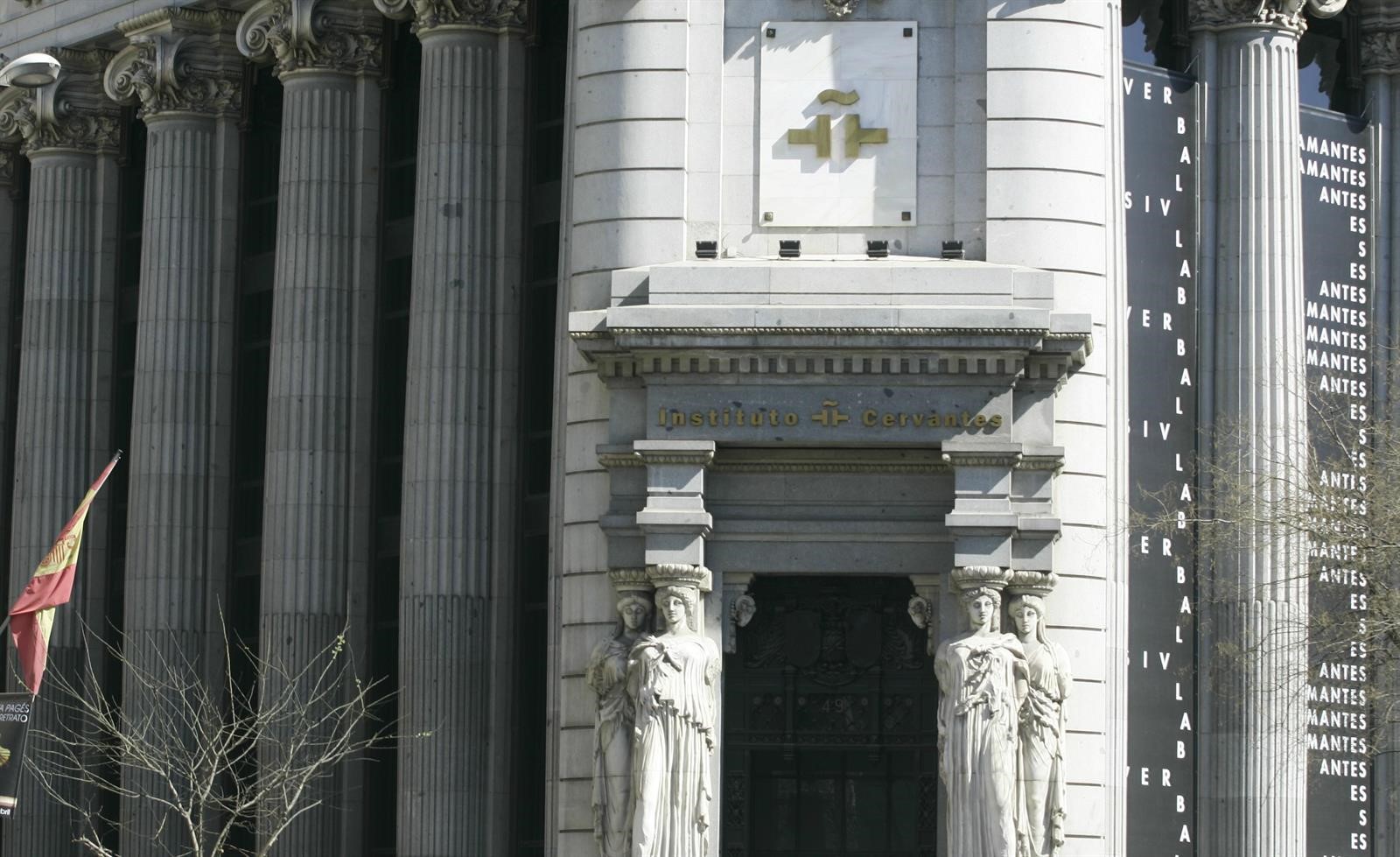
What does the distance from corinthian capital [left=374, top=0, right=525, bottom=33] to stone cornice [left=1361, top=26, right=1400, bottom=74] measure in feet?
48.7

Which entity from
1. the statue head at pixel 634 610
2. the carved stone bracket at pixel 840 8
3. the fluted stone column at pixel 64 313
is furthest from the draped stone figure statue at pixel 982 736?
the fluted stone column at pixel 64 313

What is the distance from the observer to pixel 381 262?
221 ft

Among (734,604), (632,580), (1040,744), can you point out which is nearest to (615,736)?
(632,580)

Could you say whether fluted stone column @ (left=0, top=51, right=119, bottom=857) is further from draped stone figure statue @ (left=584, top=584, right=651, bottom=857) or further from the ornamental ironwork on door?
draped stone figure statue @ (left=584, top=584, right=651, bottom=857)

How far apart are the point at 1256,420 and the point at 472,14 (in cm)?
1539

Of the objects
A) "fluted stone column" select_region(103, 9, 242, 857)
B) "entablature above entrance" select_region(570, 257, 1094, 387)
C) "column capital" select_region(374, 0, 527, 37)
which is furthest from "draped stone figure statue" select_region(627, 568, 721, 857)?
"fluted stone column" select_region(103, 9, 242, 857)

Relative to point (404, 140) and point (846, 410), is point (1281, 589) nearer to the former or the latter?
point (846, 410)

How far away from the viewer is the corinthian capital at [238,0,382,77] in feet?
217

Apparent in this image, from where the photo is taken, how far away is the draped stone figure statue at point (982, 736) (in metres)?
53.3

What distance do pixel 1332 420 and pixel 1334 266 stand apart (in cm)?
671

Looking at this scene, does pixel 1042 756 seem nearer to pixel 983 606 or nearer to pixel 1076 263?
pixel 983 606

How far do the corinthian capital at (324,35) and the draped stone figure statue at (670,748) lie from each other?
16.5 metres

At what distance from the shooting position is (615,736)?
5450 cm

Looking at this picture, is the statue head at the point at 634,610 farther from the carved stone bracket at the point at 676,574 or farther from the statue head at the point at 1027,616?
the statue head at the point at 1027,616
